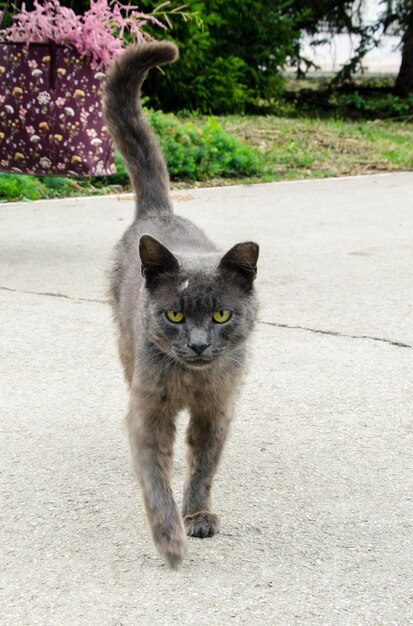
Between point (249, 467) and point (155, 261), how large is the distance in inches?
39.5

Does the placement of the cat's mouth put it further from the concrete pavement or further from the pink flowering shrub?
the pink flowering shrub

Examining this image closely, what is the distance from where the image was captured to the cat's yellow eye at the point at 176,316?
10.1 feet

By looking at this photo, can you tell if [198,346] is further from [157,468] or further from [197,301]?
[157,468]

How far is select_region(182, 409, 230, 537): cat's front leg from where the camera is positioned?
3289mm

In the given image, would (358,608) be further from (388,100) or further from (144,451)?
(388,100)

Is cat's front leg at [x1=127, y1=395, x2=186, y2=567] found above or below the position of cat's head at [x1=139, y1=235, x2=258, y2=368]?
below

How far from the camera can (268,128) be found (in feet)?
48.1

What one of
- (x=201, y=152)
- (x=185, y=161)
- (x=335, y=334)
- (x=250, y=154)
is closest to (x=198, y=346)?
(x=335, y=334)

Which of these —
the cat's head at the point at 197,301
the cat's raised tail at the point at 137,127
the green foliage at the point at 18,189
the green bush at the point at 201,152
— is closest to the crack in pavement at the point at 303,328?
the cat's raised tail at the point at 137,127

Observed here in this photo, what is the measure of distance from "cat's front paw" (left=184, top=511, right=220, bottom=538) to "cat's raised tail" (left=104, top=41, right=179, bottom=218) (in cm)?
157

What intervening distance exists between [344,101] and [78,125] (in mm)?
13420

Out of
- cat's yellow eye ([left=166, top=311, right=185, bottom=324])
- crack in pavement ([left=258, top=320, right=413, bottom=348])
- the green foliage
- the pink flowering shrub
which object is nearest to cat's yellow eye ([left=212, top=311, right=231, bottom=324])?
cat's yellow eye ([left=166, top=311, right=185, bottom=324])

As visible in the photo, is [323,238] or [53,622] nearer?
[53,622]

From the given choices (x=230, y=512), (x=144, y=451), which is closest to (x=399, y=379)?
(x=230, y=512)
